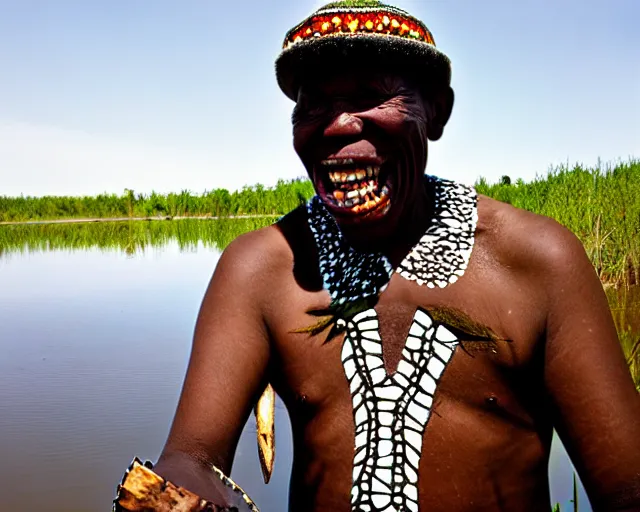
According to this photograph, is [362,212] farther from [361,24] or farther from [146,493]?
[146,493]

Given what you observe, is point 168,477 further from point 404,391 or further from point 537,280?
point 537,280

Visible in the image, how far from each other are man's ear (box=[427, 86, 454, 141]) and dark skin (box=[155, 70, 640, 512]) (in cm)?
4

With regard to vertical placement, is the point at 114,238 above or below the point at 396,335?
below

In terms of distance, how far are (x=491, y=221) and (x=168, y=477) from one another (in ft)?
2.88

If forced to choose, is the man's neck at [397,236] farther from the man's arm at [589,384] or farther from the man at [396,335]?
the man's arm at [589,384]

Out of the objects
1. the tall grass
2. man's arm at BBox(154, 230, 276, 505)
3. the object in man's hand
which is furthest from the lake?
the tall grass

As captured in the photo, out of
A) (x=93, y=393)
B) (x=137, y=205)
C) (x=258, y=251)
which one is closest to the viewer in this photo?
(x=258, y=251)

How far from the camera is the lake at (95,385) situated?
4.85m

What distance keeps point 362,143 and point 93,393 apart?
5.68 metres

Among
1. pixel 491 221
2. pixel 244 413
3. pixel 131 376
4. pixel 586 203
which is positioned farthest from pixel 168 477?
pixel 586 203

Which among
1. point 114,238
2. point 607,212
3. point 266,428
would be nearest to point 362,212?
point 266,428

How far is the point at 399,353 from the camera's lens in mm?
1686

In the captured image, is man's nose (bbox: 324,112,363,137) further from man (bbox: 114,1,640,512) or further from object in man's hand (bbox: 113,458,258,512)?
object in man's hand (bbox: 113,458,258,512)

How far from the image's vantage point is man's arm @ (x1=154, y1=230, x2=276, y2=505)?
1545mm
